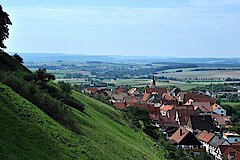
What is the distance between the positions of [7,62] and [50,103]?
15303 mm

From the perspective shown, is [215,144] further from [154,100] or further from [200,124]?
[154,100]

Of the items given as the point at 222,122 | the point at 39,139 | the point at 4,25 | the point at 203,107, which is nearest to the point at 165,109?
the point at 203,107

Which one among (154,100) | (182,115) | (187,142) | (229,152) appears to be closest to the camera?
(229,152)

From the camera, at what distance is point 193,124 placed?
240ft

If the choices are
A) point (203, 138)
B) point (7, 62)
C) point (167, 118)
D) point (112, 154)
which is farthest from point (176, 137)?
point (112, 154)

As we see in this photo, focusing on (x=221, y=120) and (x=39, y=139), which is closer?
(x=39, y=139)

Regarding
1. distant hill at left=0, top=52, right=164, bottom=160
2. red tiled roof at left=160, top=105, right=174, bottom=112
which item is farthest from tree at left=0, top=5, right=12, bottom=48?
red tiled roof at left=160, top=105, right=174, bottom=112

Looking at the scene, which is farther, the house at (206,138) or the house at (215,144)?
the house at (206,138)

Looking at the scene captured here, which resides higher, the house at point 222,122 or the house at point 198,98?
the house at point 198,98

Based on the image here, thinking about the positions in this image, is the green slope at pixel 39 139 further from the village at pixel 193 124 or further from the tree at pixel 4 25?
the village at pixel 193 124

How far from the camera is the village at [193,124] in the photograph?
186ft

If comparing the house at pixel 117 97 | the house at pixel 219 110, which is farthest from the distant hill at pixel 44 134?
the house at pixel 117 97

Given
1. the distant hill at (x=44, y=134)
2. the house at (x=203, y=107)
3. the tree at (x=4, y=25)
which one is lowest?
the house at (x=203, y=107)

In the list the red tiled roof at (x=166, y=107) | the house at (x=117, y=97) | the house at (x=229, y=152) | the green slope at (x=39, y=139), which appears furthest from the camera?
the house at (x=117, y=97)
